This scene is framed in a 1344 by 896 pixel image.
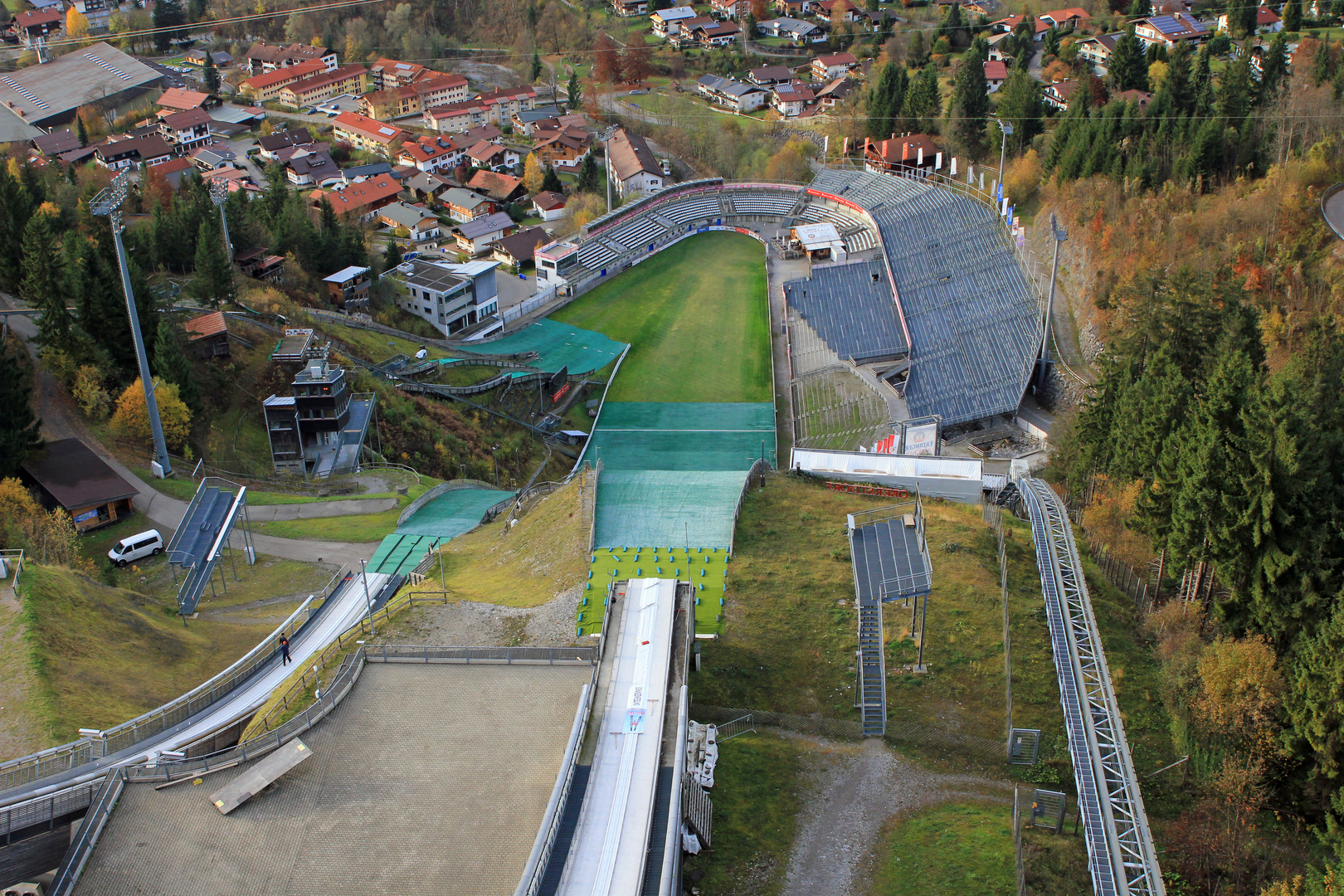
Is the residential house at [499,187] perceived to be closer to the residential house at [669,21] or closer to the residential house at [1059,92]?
the residential house at [1059,92]

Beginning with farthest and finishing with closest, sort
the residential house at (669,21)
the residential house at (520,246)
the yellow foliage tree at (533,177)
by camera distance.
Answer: the residential house at (669,21)
the yellow foliage tree at (533,177)
the residential house at (520,246)

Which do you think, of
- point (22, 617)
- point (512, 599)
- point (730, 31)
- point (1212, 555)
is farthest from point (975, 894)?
point (730, 31)

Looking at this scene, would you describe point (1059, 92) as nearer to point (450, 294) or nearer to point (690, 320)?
point (690, 320)

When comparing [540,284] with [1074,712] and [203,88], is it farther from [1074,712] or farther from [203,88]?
[203,88]

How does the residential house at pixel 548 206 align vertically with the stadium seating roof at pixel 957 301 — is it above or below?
below

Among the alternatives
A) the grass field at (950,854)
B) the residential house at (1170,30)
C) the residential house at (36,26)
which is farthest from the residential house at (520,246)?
Result: the residential house at (36,26)

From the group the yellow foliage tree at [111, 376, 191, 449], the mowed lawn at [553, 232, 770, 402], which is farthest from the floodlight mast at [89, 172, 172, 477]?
the mowed lawn at [553, 232, 770, 402]
